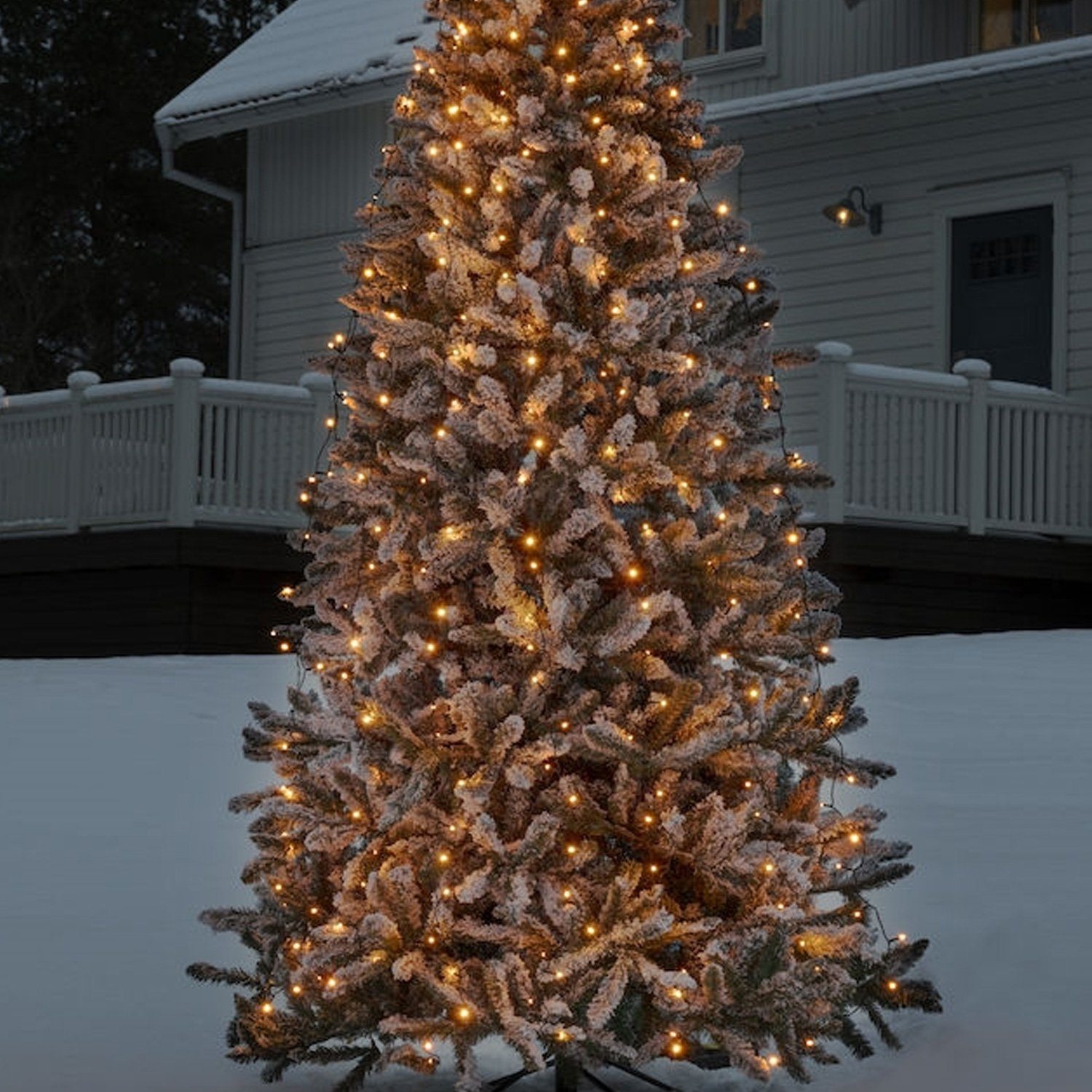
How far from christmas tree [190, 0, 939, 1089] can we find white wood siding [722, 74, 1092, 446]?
39.3 feet

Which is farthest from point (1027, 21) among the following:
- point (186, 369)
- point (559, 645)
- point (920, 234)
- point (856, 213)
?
point (559, 645)

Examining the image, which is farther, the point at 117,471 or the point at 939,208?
the point at 939,208

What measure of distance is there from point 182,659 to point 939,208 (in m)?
7.33

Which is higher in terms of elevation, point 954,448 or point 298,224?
point 298,224

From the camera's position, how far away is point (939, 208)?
1855 centimetres

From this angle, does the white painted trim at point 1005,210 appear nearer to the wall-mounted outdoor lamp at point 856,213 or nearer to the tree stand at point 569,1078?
the wall-mounted outdoor lamp at point 856,213

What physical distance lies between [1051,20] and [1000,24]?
45 centimetres

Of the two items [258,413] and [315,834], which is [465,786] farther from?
[258,413]

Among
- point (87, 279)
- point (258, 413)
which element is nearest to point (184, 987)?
point (258, 413)

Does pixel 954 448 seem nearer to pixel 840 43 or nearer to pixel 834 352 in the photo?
pixel 834 352

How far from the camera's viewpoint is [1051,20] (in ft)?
59.5

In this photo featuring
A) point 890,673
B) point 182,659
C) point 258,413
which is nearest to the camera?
point 890,673

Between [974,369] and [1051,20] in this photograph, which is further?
[1051,20]

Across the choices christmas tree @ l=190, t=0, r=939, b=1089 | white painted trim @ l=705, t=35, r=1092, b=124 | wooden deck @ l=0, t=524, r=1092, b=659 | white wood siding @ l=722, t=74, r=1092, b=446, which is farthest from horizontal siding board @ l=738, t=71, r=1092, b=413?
christmas tree @ l=190, t=0, r=939, b=1089
